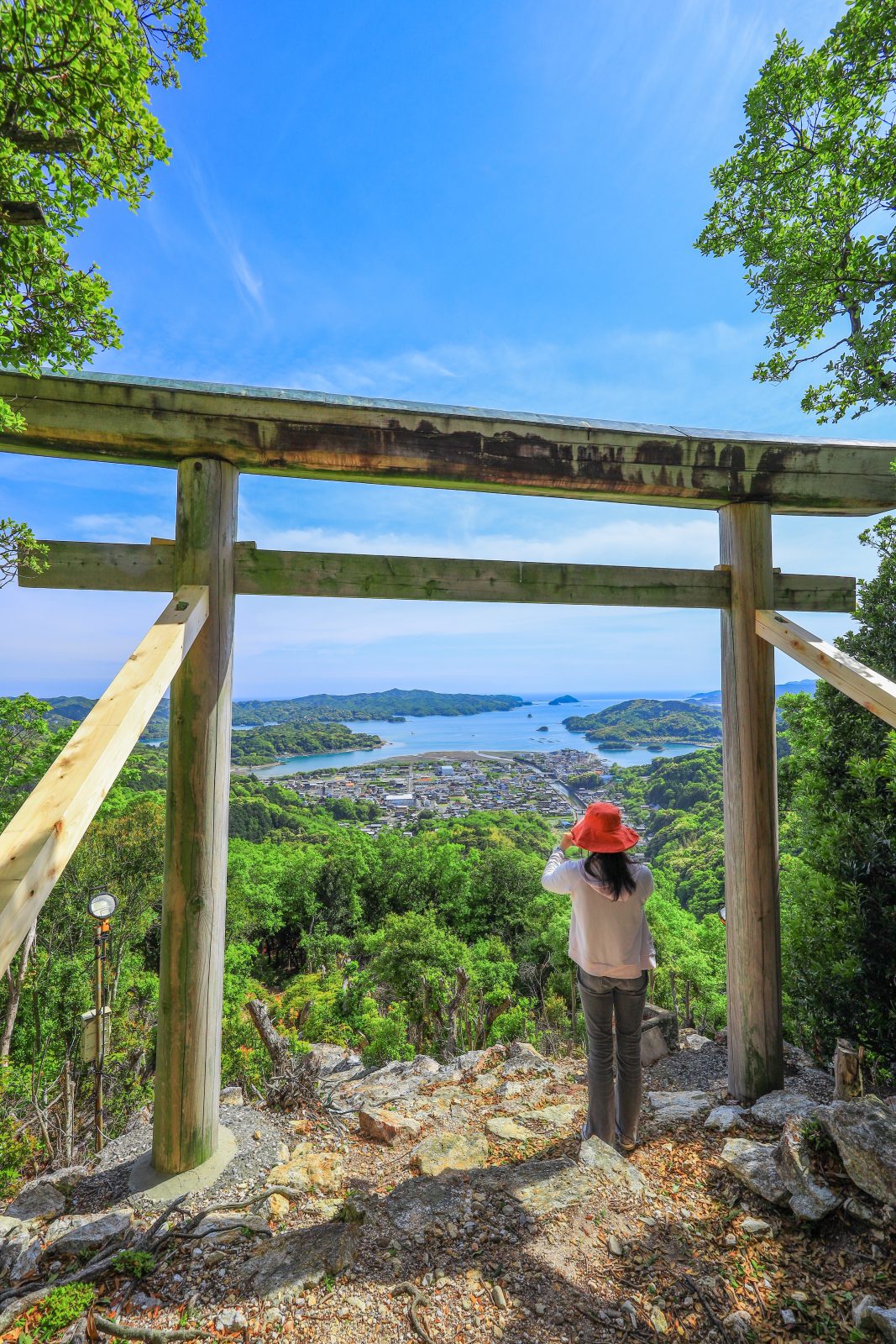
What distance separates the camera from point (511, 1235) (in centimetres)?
197

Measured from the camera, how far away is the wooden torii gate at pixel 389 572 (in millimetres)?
2295

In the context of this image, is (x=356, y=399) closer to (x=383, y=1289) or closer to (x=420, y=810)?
(x=383, y=1289)

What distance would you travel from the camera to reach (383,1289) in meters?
1.76

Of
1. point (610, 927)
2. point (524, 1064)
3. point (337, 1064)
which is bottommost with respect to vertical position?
point (337, 1064)

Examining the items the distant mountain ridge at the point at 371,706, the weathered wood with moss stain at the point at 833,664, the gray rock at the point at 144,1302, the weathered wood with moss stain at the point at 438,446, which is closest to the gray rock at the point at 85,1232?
the gray rock at the point at 144,1302

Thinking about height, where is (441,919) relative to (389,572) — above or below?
below

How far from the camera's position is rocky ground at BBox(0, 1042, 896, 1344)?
166 centimetres

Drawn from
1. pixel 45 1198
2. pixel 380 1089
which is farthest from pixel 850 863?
pixel 45 1198

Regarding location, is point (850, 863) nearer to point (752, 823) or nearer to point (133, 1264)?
point (752, 823)

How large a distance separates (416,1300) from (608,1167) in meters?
1.00

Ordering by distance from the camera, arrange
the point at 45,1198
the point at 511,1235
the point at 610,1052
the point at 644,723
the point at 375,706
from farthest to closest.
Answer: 1. the point at 375,706
2. the point at 644,723
3. the point at 610,1052
4. the point at 45,1198
5. the point at 511,1235

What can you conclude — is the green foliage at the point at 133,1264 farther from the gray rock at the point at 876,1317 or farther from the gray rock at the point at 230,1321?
the gray rock at the point at 876,1317

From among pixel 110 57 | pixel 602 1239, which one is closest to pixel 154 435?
pixel 110 57

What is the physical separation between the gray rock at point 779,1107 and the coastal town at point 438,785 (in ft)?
34.0
